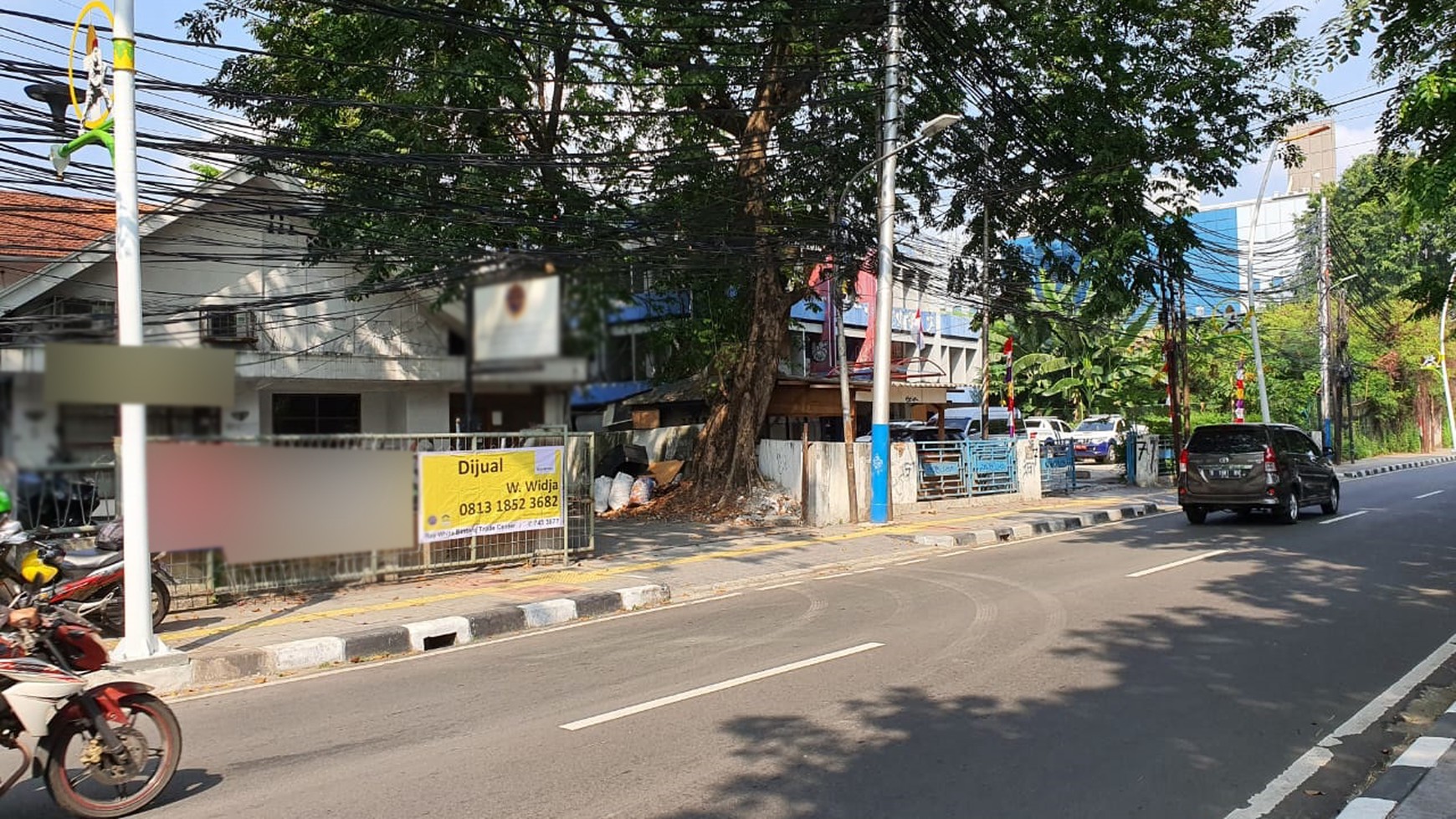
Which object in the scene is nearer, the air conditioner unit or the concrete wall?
the air conditioner unit

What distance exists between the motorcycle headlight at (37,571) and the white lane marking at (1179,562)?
1016 cm

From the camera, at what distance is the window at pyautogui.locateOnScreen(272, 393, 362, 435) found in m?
2.20

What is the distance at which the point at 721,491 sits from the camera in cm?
1814

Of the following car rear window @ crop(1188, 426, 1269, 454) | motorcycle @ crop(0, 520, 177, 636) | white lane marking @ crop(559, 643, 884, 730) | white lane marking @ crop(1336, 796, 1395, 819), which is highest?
car rear window @ crop(1188, 426, 1269, 454)

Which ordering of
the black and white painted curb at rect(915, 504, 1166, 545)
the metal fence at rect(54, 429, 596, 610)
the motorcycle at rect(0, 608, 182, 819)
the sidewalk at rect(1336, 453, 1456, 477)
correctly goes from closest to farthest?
the motorcycle at rect(0, 608, 182, 819) → the metal fence at rect(54, 429, 596, 610) → the black and white painted curb at rect(915, 504, 1166, 545) → the sidewalk at rect(1336, 453, 1456, 477)

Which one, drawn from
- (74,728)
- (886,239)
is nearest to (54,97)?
(74,728)

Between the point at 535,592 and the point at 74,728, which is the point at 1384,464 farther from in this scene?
the point at 74,728

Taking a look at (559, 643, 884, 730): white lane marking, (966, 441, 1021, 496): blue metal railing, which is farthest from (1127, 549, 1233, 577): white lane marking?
(966, 441, 1021, 496): blue metal railing

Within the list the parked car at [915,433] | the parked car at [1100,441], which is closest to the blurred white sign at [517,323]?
the parked car at [915,433]

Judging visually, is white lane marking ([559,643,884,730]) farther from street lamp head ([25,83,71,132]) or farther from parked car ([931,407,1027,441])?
parked car ([931,407,1027,441])

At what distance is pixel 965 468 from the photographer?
1980 centimetres

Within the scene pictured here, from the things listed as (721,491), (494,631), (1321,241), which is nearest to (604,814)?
(494,631)

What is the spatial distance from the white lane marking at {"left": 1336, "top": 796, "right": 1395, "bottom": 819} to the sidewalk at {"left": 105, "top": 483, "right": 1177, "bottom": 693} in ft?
22.1

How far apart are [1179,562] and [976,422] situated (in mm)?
23236
